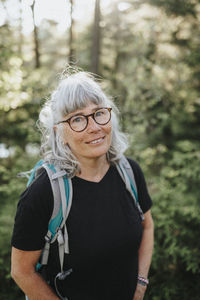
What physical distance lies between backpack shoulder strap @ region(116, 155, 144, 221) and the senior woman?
0.04 m

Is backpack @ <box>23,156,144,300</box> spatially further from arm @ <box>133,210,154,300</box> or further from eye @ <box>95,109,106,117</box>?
arm @ <box>133,210,154,300</box>

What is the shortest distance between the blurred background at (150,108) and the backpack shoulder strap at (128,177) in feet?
3.07

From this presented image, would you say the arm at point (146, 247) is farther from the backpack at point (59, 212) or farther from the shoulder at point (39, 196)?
the shoulder at point (39, 196)

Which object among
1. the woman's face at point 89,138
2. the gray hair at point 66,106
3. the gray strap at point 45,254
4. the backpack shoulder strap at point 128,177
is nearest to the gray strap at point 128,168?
the backpack shoulder strap at point 128,177

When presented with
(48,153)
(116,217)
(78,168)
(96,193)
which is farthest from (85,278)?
(48,153)

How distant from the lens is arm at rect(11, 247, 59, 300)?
154 centimetres

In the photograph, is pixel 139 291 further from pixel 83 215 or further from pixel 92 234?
pixel 83 215

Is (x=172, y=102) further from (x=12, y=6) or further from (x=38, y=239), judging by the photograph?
(x=38, y=239)

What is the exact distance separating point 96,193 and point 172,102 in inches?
274

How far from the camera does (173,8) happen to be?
787 centimetres

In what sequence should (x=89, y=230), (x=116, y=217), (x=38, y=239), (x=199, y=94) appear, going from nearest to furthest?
(x=38, y=239), (x=89, y=230), (x=116, y=217), (x=199, y=94)

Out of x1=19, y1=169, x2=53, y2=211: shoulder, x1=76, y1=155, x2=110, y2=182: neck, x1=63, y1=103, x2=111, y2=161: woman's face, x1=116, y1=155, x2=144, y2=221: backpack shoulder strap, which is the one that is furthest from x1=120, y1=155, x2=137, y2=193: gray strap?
x1=19, y1=169, x2=53, y2=211: shoulder

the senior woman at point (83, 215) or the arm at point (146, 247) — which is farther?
the arm at point (146, 247)

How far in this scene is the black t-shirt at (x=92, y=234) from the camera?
1520 mm
